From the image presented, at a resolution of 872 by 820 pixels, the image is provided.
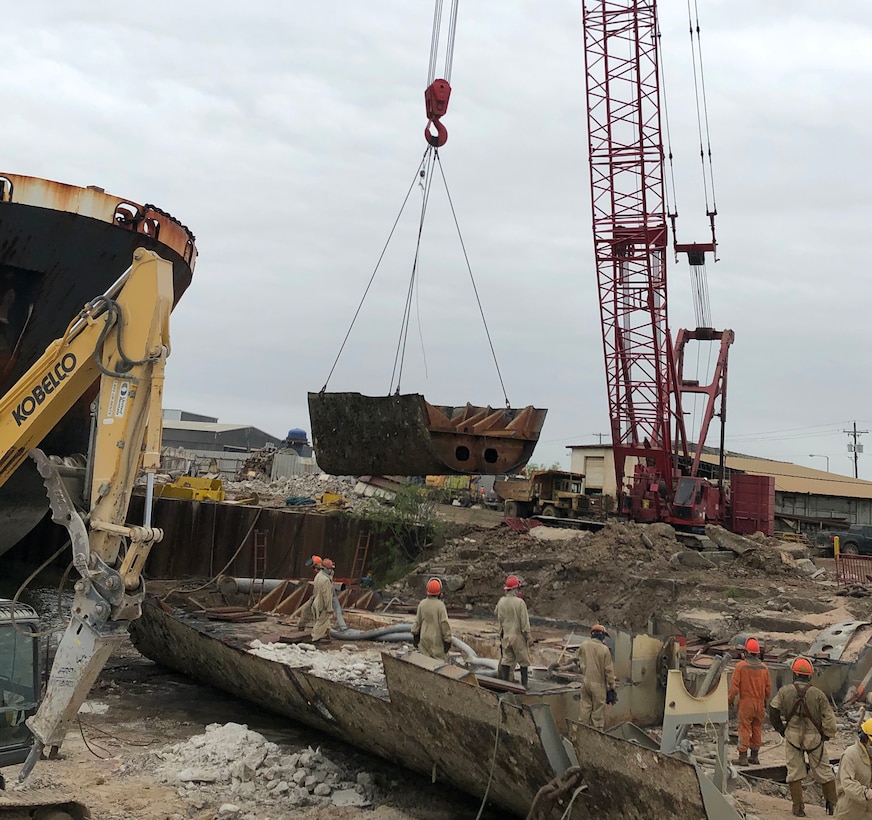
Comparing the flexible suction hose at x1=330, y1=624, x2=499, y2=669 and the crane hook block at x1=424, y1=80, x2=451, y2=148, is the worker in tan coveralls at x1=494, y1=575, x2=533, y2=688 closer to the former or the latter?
the flexible suction hose at x1=330, y1=624, x2=499, y2=669

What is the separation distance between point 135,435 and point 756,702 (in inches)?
257

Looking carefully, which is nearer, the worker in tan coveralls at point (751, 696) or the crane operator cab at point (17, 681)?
the crane operator cab at point (17, 681)

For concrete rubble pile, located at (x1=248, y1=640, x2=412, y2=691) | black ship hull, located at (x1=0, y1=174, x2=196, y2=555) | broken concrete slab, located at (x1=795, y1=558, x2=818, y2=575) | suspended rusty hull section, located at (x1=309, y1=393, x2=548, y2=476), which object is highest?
black ship hull, located at (x1=0, y1=174, x2=196, y2=555)

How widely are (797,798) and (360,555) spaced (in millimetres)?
15471

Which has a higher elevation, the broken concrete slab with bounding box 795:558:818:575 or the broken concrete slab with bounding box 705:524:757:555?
the broken concrete slab with bounding box 705:524:757:555

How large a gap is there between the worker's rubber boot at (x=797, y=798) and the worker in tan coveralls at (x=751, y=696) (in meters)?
1.57

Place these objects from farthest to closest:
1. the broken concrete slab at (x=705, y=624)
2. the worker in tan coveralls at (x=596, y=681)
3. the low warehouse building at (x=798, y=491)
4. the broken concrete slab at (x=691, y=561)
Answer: the low warehouse building at (x=798, y=491) → the broken concrete slab at (x=691, y=561) → the broken concrete slab at (x=705, y=624) → the worker in tan coveralls at (x=596, y=681)

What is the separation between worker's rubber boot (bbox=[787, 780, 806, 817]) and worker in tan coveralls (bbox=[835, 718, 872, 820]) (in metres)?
1.44

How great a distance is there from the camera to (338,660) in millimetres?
9422

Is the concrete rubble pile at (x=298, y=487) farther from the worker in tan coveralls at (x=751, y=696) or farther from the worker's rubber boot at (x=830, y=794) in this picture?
the worker's rubber boot at (x=830, y=794)

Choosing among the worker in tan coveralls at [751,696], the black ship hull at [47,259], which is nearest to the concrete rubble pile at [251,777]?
the worker in tan coveralls at [751,696]

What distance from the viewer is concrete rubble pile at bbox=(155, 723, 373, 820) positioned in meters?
7.44

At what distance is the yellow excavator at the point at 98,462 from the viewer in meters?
5.66

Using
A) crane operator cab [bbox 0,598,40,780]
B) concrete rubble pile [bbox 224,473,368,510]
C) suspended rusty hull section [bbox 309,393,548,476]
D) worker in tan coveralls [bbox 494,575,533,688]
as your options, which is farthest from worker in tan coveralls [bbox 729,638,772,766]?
concrete rubble pile [bbox 224,473,368,510]
